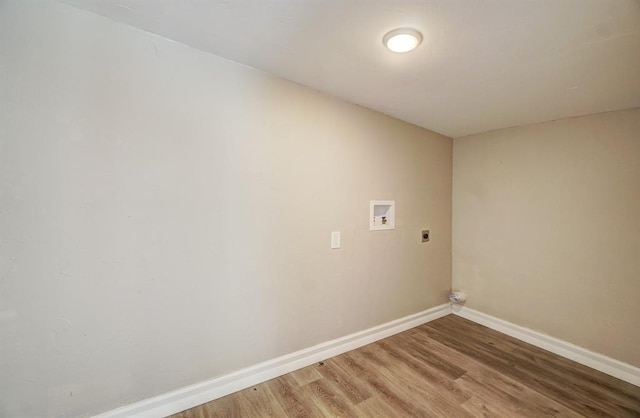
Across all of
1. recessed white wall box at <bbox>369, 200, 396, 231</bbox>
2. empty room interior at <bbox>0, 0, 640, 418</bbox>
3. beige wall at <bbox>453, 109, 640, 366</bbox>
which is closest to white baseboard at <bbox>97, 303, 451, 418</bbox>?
empty room interior at <bbox>0, 0, 640, 418</bbox>

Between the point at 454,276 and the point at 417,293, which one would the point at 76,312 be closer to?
the point at 417,293

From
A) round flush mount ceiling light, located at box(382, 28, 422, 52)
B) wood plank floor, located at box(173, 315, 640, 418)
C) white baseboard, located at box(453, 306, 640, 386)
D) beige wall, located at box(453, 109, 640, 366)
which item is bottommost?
wood plank floor, located at box(173, 315, 640, 418)

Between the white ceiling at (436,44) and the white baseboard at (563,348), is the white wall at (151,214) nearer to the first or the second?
the white ceiling at (436,44)

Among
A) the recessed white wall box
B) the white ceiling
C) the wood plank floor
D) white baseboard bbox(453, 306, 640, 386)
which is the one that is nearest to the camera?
the white ceiling

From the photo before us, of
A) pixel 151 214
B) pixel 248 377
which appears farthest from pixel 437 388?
pixel 151 214

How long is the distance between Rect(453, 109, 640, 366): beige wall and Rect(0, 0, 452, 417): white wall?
1.52m

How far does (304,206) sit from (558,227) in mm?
2262

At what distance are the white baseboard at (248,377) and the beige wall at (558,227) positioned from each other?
1.19 m

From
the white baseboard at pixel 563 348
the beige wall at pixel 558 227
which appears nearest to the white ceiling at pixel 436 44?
the beige wall at pixel 558 227

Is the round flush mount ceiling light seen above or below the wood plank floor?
above

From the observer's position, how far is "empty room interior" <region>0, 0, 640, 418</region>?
1188 millimetres

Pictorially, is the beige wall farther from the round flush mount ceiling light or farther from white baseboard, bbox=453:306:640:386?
the round flush mount ceiling light

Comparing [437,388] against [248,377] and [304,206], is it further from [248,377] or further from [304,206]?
[304,206]

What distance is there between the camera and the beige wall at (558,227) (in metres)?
1.94
